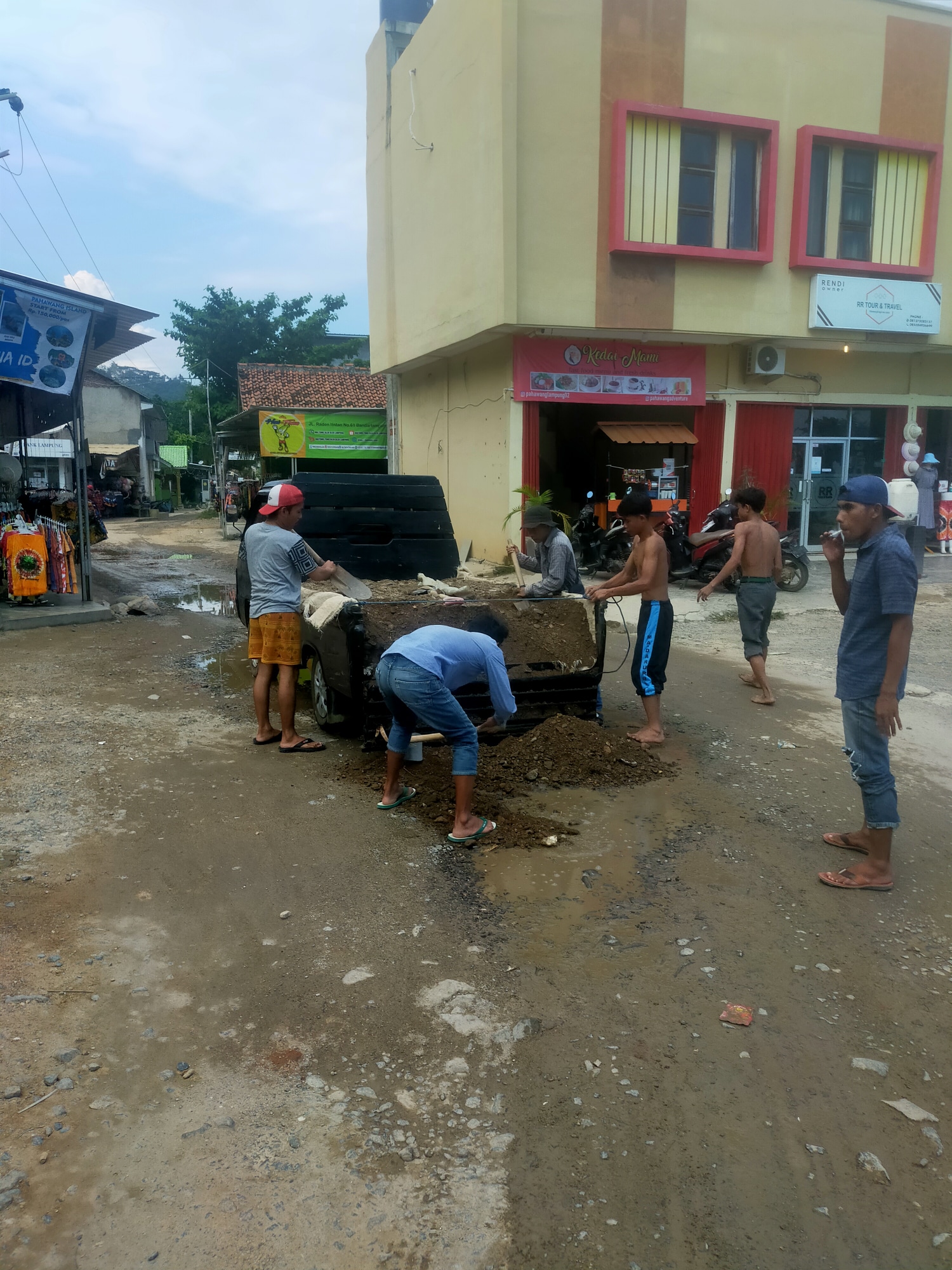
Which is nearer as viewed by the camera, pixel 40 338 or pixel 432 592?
pixel 432 592

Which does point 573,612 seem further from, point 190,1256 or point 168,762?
point 190,1256

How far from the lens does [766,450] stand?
15.7m

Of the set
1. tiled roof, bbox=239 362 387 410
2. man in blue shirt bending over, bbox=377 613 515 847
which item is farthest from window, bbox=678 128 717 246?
man in blue shirt bending over, bbox=377 613 515 847

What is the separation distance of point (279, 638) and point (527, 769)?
1.87 meters

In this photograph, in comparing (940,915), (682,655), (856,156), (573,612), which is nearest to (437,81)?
(856,156)

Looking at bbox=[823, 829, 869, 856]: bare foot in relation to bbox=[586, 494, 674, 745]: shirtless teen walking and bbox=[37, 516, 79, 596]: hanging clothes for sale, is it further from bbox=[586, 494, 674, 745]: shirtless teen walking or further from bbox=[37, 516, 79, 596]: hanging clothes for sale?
bbox=[37, 516, 79, 596]: hanging clothes for sale

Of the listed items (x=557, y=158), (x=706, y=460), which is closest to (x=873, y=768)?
(x=557, y=158)

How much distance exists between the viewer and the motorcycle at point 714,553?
12727mm

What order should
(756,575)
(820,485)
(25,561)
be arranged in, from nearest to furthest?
(756,575) → (25,561) → (820,485)

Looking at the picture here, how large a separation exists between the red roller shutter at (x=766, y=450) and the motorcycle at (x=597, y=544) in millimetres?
2751

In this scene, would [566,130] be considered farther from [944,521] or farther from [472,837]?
[472,837]

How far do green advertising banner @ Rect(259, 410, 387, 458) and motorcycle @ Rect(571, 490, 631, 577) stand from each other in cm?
1087

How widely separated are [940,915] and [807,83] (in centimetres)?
1423

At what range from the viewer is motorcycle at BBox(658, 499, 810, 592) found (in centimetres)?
1273
